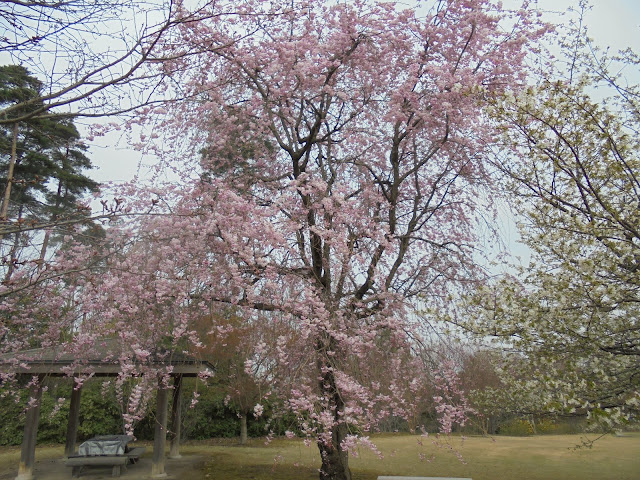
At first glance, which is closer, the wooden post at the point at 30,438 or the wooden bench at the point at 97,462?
the wooden post at the point at 30,438

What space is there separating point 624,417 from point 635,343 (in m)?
0.76

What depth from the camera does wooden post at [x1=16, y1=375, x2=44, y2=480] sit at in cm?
929

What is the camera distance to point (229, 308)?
6.59 metres

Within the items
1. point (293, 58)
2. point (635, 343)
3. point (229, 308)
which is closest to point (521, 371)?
point (635, 343)

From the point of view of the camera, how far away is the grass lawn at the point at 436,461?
10.1 metres

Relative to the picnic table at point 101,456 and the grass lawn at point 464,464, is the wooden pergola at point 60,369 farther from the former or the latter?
the grass lawn at point 464,464

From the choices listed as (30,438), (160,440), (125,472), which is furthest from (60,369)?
(125,472)

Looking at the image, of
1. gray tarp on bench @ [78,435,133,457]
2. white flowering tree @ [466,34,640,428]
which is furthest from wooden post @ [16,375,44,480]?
white flowering tree @ [466,34,640,428]

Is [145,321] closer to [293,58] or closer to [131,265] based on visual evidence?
[131,265]

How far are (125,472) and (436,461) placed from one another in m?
7.59

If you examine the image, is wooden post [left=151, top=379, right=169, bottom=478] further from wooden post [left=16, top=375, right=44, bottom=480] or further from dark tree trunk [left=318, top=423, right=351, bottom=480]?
dark tree trunk [left=318, top=423, right=351, bottom=480]

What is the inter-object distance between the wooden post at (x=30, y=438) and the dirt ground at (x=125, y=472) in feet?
1.16

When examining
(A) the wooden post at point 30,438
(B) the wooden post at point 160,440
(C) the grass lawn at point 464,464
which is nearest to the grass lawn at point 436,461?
(C) the grass lawn at point 464,464

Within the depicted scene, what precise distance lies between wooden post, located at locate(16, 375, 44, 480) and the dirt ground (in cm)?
35
